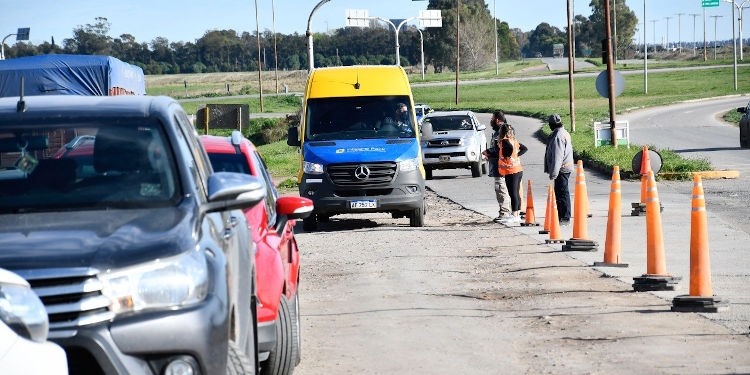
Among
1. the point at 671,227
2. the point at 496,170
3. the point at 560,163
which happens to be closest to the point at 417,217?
the point at 496,170

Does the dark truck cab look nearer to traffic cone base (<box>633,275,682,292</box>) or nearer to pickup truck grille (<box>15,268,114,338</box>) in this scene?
pickup truck grille (<box>15,268,114,338</box>)

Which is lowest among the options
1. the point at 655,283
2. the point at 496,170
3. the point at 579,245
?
the point at 579,245

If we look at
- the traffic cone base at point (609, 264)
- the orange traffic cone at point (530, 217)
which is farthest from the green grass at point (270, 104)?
the traffic cone base at point (609, 264)

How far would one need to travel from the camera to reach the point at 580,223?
47.6ft

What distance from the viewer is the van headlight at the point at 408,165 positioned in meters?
18.3

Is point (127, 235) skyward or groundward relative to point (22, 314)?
skyward

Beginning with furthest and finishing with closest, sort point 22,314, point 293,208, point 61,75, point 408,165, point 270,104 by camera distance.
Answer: point 270,104 → point 61,75 → point 408,165 → point 293,208 → point 22,314

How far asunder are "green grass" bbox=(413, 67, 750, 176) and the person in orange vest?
74.0 feet

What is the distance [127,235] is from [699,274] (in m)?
6.17

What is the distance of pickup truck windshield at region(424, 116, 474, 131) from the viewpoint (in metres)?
31.5

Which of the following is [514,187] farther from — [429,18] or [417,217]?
[429,18]

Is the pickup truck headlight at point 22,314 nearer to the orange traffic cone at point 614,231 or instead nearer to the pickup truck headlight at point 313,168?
the orange traffic cone at point 614,231

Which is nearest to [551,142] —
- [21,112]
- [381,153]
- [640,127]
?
[381,153]

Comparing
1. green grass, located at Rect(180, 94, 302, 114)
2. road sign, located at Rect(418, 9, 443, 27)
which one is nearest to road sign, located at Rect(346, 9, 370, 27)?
road sign, located at Rect(418, 9, 443, 27)
